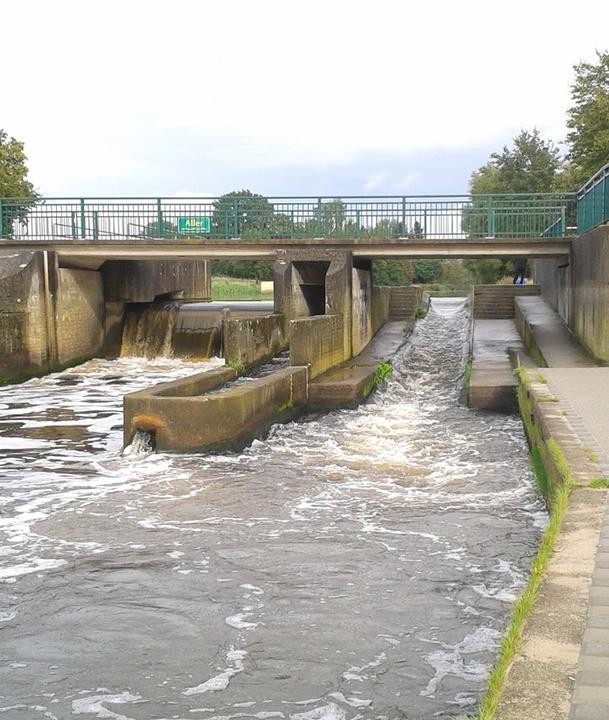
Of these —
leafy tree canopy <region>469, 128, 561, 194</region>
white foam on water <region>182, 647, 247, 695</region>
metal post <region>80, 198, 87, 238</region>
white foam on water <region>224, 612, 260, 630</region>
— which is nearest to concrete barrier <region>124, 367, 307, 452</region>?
white foam on water <region>224, 612, 260, 630</region>

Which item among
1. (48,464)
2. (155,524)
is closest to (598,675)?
(155,524)

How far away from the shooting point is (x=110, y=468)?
11.2m

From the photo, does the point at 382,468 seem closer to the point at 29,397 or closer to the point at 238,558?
the point at 238,558

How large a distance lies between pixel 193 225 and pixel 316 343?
683 centimetres

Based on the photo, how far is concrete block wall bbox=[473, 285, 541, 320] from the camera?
2812cm

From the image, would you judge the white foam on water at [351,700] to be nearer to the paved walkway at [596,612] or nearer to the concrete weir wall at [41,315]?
the paved walkway at [596,612]

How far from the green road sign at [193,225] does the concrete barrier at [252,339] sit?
11.2ft

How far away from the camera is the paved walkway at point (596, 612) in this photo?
3.25 meters

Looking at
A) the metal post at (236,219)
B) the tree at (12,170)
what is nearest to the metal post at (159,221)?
the metal post at (236,219)

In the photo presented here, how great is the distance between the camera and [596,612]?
4164 mm

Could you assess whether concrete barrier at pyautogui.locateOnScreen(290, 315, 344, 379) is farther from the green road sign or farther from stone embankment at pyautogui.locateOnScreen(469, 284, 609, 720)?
the green road sign

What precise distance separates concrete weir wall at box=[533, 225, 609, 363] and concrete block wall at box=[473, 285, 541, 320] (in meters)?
3.98

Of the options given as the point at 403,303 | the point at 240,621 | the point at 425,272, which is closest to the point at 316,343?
the point at 240,621

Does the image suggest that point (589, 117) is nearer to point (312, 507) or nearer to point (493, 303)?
point (493, 303)
